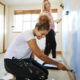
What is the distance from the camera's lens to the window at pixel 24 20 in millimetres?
4816

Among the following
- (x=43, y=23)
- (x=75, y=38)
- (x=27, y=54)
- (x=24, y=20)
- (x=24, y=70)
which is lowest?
(x=24, y=70)

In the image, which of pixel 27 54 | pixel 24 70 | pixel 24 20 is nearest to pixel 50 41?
pixel 27 54

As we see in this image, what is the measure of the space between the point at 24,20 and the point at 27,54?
389 cm

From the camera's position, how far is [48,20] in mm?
1024

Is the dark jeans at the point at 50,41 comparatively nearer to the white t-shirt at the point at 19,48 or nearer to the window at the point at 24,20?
the white t-shirt at the point at 19,48

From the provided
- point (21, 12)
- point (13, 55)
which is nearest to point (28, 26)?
point (21, 12)

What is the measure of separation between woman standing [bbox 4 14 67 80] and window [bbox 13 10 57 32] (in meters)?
3.78

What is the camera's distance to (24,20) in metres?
4.91

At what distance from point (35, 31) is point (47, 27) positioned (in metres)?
0.12

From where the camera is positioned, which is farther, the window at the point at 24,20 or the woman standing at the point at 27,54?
the window at the point at 24,20

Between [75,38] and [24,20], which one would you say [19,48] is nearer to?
[75,38]

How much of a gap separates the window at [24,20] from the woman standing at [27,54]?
3.78 m

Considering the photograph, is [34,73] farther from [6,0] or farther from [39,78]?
[6,0]

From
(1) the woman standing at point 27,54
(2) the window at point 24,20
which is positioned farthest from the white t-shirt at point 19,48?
(2) the window at point 24,20
